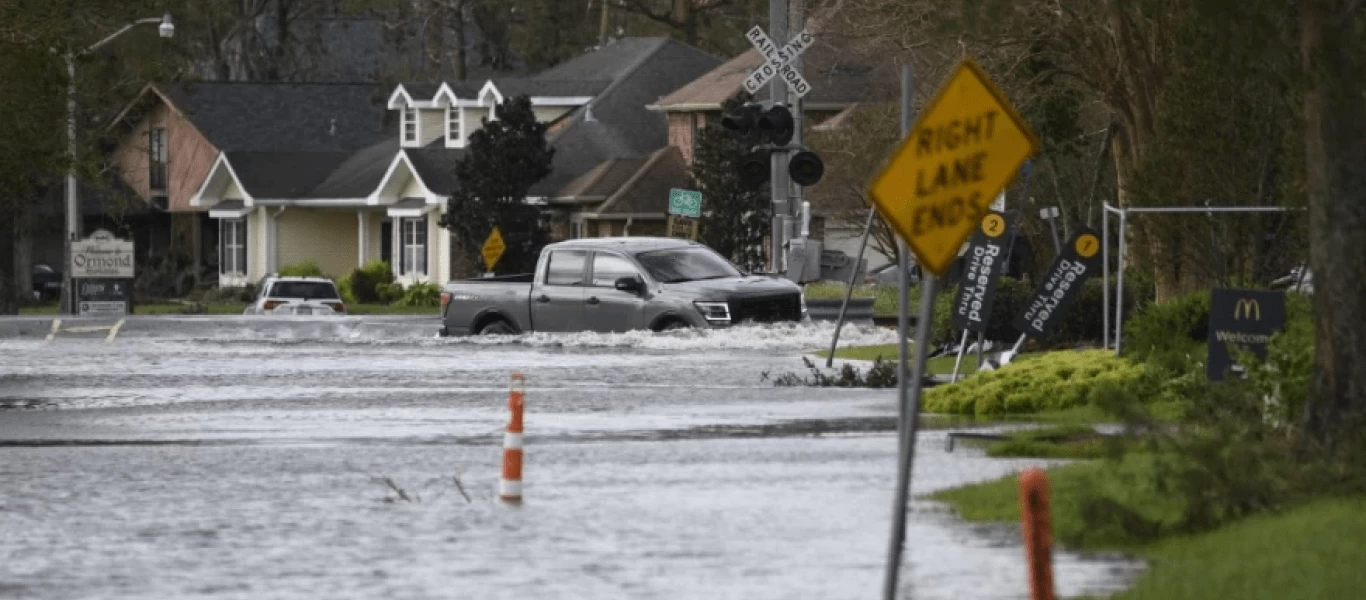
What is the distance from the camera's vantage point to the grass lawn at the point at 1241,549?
1066cm

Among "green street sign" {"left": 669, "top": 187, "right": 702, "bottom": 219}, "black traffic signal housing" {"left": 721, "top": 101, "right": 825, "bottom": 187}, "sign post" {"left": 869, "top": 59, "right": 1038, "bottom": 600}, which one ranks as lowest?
"sign post" {"left": 869, "top": 59, "right": 1038, "bottom": 600}

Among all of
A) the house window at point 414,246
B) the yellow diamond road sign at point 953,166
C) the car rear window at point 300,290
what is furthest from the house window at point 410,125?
the yellow diamond road sign at point 953,166

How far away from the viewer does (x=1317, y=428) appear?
14.7 meters

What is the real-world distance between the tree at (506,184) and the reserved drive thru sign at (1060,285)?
1644 inches

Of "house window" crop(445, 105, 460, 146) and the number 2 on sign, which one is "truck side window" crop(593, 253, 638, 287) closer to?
the number 2 on sign

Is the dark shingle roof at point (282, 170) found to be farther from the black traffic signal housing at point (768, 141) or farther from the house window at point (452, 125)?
the black traffic signal housing at point (768, 141)

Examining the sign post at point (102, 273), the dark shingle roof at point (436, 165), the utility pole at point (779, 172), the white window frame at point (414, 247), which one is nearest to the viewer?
the utility pole at point (779, 172)

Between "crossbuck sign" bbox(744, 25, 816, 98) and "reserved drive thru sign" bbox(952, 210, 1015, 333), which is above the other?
"crossbuck sign" bbox(744, 25, 816, 98)

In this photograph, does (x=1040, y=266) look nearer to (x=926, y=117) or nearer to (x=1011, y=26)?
(x=1011, y=26)

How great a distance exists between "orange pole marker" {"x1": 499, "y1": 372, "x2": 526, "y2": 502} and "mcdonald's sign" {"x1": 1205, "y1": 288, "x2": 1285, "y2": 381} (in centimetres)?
463

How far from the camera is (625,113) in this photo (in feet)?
250

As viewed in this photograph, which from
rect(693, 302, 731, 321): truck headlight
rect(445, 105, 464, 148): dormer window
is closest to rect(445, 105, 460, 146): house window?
rect(445, 105, 464, 148): dormer window

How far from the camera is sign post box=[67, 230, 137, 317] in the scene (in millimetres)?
58903

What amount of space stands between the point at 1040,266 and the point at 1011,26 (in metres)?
21.1
